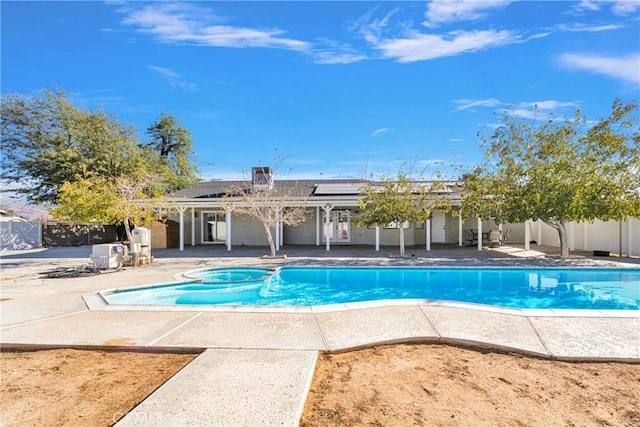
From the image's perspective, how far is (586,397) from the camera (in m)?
3.54

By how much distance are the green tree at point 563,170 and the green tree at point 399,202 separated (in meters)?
1.58

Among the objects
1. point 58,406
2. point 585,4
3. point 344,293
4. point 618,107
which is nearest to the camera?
point 58,406

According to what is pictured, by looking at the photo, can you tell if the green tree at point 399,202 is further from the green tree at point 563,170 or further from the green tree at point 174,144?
the green tree at point 174,144

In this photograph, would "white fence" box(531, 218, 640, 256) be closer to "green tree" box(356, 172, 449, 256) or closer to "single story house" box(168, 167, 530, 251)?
"single story house" box(168, 167, 530, 251)

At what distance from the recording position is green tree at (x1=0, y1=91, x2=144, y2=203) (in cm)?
2066

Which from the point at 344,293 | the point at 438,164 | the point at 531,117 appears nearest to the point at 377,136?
the point at 438,164

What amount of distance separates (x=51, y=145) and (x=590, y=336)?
1009 inches

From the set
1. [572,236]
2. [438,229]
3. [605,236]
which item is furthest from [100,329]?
[572,236]

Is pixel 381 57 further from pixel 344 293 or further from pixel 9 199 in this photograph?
pixel 9 199

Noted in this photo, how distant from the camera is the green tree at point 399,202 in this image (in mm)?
14836

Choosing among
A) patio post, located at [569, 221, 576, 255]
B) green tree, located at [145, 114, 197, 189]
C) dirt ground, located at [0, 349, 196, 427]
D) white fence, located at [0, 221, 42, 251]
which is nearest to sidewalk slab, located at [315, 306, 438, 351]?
dirt ground, located at [0, 349, 196, 427]

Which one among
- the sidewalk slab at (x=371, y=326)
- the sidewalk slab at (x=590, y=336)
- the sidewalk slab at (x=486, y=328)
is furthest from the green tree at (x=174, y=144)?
the sidewalk slab at (x=590, y=336)

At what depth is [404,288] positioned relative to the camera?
1036 cm

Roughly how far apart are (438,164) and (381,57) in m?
5.33
